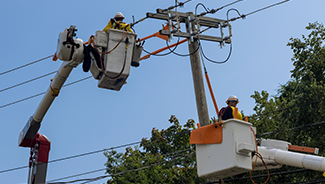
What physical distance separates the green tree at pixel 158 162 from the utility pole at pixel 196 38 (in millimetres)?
12549

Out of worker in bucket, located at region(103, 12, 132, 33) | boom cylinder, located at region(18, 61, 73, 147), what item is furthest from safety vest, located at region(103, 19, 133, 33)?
boom cylinder, located at region(18, 61, 73, 147)

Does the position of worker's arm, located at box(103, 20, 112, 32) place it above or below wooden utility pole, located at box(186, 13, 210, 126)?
above

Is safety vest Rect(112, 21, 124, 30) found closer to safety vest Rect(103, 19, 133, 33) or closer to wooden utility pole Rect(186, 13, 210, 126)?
safety vest Rect(103, 19, 133, 33)

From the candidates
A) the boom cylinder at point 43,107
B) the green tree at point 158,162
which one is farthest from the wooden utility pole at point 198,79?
the green tree at point 158,162

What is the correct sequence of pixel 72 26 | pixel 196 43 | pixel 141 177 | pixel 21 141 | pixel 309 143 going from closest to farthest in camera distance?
pixel 72 26 < pixel 196 43 < pixel 21 141 < pixel 309 143 < pixel 141 177

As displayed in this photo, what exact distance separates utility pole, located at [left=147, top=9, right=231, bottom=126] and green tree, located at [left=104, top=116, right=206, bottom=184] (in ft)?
41.2

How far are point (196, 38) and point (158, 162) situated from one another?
16.2 m

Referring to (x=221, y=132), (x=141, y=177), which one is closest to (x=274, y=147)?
(x=221, y=132)

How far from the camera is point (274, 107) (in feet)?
75.3

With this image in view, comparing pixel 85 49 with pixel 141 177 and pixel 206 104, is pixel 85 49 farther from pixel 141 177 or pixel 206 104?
pixel 141 177

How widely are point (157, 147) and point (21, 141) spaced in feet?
54.6

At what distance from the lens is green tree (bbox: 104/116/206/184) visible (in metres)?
25.1

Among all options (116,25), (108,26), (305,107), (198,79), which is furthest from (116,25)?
(305,107)

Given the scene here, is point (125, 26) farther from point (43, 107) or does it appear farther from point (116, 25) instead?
point (43, 107)
